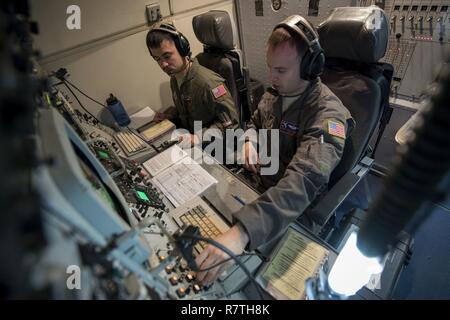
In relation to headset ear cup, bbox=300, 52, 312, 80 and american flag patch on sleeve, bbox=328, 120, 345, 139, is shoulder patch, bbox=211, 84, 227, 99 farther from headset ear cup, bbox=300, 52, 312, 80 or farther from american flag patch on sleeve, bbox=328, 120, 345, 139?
american flag patch on sleeve, bbox=328, 120, 345, 139

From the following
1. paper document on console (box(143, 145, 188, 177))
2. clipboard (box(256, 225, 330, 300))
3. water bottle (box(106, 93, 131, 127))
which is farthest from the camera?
water bottle (box(106, 93, 131, 127))

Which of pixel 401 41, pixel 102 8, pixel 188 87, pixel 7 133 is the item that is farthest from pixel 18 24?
pixel 401 41

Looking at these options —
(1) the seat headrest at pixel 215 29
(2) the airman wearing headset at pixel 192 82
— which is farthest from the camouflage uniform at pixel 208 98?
(1) the seat headrest at pixel 215 29

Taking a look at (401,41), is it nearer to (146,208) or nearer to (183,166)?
(183,166)

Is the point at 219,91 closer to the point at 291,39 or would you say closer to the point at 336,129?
the point at 291,39

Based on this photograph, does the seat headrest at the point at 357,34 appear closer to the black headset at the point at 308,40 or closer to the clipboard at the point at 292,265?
the black headset at the point at 308,40

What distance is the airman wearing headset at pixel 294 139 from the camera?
2.58ft

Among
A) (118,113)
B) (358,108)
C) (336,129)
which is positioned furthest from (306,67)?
(118,113)

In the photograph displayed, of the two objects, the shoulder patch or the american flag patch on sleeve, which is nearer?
the american flag patch on sleeve

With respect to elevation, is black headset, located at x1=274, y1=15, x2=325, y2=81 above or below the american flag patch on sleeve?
above

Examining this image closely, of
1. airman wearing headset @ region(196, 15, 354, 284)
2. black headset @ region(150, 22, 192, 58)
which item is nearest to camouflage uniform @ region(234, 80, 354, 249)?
airman wearing headset @ region(196, 15, 354, 284)

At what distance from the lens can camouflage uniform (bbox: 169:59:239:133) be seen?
1.63 m

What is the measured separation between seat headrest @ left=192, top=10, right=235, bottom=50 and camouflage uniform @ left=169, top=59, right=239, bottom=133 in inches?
8.6
